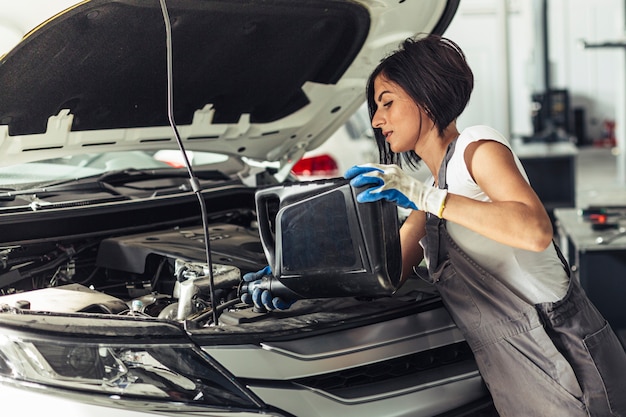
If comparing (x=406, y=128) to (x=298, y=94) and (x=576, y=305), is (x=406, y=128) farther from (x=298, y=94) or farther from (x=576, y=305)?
(x=298, y=94)

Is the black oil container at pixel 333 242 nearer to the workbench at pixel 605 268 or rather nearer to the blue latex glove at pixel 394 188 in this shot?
the blue latex glove at pixel 394 188

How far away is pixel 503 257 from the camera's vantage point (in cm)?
195

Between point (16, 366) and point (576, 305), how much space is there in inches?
51.0

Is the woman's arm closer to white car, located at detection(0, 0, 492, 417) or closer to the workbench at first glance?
white car, located at detection(0, 0, 492, 417)

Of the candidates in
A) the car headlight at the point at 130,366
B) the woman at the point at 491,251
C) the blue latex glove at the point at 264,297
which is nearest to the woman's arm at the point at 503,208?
the woman at the point at 491,251

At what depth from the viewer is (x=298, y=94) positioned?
3010 millimetres

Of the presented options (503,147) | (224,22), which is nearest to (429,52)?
(503,147)

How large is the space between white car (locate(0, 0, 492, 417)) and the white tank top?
7.7 inches

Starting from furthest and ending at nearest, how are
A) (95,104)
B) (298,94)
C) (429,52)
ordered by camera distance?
(298,94), (95,104), (429,52)

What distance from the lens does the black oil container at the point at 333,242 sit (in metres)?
1.83

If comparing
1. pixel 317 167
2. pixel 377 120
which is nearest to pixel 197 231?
pixel 377 120

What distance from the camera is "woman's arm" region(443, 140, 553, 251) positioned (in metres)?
1.77

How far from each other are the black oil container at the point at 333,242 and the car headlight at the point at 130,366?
32 cm

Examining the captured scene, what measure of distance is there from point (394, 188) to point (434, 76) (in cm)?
35
